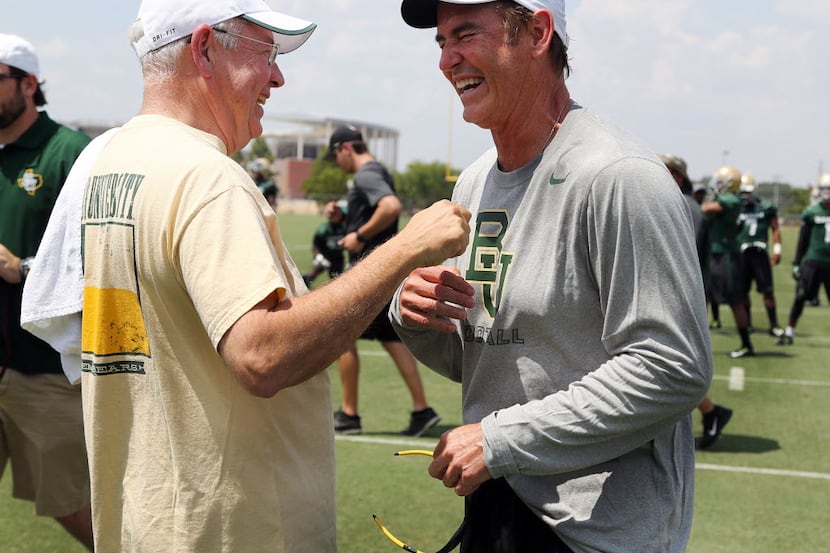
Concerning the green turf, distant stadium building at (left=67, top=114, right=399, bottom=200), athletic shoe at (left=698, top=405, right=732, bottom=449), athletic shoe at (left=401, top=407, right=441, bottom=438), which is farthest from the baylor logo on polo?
distant stadium building at (left=67, top=114, right=399, bottom=200)

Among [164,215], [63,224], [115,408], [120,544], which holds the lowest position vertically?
[120,544]

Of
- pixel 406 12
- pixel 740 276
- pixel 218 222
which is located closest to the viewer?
pixel 218 222

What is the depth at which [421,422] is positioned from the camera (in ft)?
22.5

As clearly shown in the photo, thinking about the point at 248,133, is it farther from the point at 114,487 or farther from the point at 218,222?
the point at 114,487

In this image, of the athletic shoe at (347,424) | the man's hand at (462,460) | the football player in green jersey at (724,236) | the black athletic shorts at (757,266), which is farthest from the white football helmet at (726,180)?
the man's hand at (462,460)

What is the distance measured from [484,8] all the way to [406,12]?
0.25 meters

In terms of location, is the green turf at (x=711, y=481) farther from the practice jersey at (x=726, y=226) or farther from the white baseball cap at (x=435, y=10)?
the practice jersey at (x=726, y=226)

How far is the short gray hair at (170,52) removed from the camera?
7.11 ft

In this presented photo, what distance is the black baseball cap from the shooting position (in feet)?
25.6

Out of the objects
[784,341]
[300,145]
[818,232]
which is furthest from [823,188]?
[300,145]

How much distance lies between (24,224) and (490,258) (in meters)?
2.66

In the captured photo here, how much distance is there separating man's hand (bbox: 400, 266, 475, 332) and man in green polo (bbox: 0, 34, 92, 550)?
2.38 meters

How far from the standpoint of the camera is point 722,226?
12.2 m

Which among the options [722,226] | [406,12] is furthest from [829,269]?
[406,12]
